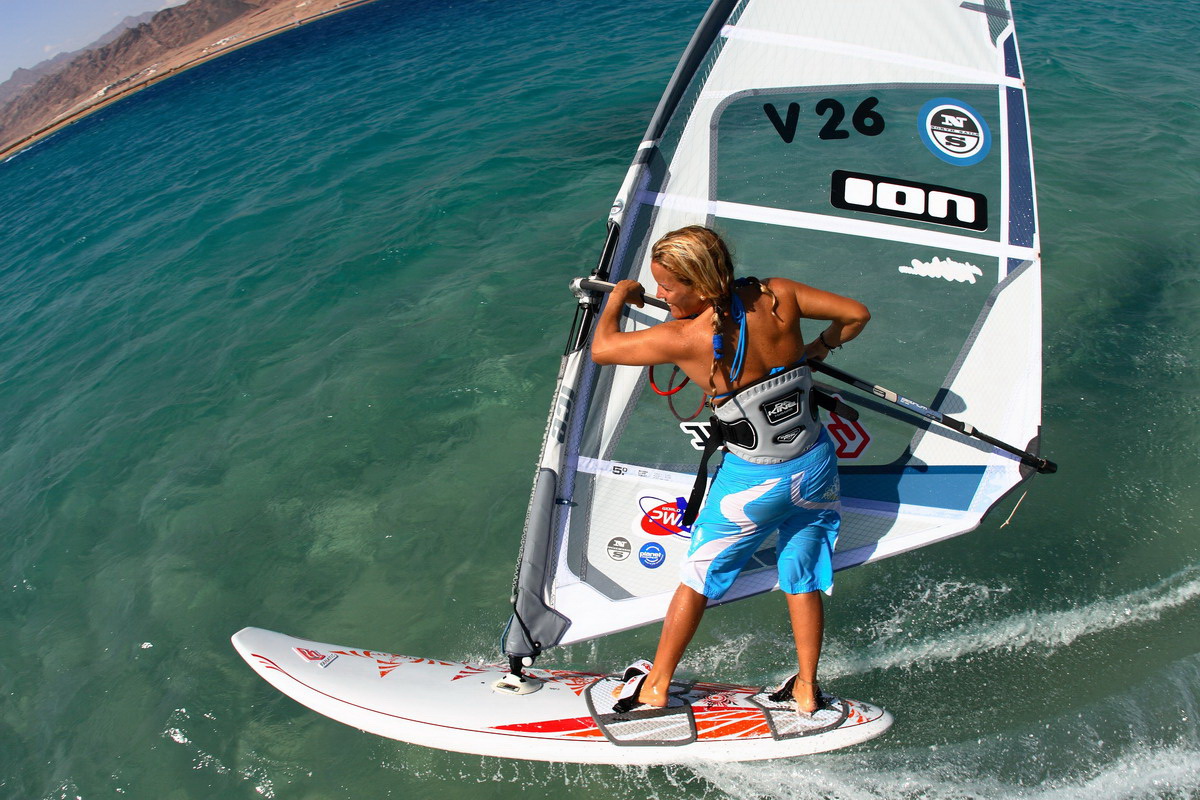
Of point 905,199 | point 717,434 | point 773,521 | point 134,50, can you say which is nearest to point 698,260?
point 717,434

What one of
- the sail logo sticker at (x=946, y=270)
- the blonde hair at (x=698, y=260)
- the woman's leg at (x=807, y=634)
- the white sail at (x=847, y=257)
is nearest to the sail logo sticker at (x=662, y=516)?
the white sail at (x=847, y=257)

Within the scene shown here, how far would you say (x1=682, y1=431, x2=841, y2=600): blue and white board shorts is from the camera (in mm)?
2404

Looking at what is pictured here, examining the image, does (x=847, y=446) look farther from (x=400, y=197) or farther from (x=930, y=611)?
(x=400, y=197)

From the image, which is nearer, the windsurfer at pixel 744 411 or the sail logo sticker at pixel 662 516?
the windsurfer at pixel 744 411

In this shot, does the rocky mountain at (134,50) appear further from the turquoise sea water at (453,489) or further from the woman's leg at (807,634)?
the woman's leg at (807,634)

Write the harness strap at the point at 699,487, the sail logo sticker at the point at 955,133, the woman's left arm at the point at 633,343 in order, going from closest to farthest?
1. the woman's left arm at the point at 633,343
2. the harness strap at the point at 699,487
3. the sail logo sticker at the point at 955,133

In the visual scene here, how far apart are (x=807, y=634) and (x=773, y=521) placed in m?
0.47

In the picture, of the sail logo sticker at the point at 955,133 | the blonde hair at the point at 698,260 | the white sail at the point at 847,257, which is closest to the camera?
the blonde hair at the point at 698,260

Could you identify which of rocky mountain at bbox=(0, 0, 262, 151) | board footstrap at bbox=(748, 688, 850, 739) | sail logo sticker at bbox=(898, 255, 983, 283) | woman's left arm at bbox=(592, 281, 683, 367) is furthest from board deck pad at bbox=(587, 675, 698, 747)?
rocky mountain at bbox=(0, 0, 262, 151)

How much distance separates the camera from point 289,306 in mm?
7402

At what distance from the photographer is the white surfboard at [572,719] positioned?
2672 millimetres

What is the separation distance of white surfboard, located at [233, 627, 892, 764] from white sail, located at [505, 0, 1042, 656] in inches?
9.4

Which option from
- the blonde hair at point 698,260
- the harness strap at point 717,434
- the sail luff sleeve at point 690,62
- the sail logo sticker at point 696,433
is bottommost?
the sail logo sticker at point 696,433

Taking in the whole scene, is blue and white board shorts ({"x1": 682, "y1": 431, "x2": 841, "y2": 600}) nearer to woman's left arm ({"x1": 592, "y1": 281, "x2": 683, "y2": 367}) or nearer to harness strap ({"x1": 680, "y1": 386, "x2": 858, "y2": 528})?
harness strap ({"x1": 680, "y1": 386, "x2": 858, "y2": 528})
